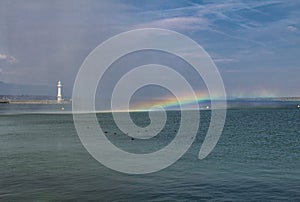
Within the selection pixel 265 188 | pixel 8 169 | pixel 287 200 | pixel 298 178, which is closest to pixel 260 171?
pixel 298 178

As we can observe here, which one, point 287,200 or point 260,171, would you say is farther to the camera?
point 260,171

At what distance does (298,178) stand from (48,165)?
2561 centimetres

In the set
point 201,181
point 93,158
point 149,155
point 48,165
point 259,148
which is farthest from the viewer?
point 259,148

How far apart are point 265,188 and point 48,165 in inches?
905

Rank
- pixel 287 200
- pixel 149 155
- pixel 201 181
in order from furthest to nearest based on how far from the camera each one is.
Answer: pixel 149 155, pixel 201 181, pixel 287 200

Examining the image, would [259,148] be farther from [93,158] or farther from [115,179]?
[115,179]

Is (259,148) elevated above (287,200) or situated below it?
above

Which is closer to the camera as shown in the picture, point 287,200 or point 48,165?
point 287,200

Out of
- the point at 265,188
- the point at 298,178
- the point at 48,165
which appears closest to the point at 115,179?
the point at 48,165

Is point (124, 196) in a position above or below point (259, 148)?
below

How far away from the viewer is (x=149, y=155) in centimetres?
4684

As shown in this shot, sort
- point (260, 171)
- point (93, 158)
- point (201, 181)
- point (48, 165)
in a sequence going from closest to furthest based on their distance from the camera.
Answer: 1. point (201, 181)
2. point (260, 171)
3. point (48, 165)
4. point (93, 158)

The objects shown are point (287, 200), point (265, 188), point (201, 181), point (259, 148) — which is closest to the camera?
point (287, 200)

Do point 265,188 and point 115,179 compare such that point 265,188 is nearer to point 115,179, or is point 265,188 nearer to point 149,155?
point 115,179
